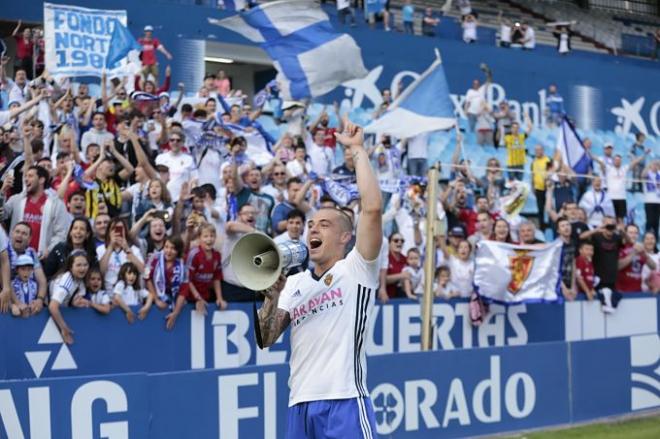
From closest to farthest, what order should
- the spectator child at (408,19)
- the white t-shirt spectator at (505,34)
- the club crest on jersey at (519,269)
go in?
1. the club crest on jersey at (519,269)
2. the spectator child at (408,19)
3. the white t-shirt spectator at (505,34)

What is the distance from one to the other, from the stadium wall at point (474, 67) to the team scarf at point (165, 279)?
28.5 feet

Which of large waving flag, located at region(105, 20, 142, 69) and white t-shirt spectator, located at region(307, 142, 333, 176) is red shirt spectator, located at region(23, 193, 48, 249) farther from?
white t-shirt spectator, located at region(307, 142, 333, 176)

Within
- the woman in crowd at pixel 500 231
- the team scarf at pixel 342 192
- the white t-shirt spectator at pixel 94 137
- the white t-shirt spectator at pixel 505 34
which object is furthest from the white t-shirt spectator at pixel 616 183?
the white t-shirt spectator at pixel 94 137

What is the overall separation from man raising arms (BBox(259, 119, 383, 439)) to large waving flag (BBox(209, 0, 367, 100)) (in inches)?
261

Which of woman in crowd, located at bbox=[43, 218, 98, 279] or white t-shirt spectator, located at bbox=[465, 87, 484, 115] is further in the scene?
white t-shirt spectator, located at bbox=[465, 87, 484, 115]

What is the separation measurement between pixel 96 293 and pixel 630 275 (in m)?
8.16

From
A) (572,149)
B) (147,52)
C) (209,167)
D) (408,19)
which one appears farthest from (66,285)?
(408,19)

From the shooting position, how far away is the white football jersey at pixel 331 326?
6.20 meters

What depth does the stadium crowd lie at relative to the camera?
36.8 ft

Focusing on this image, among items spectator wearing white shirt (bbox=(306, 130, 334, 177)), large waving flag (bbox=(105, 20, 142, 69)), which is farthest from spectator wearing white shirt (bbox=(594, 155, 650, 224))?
large waving flag (bbox=(105, 20, 142, 69))

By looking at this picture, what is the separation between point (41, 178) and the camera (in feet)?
37.3

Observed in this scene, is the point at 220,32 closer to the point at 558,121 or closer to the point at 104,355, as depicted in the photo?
the point at 558,121

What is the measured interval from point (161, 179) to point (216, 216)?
0.80m

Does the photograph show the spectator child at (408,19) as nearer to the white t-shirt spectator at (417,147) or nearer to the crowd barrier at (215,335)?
the white t-shirt spectator at (417,147)
